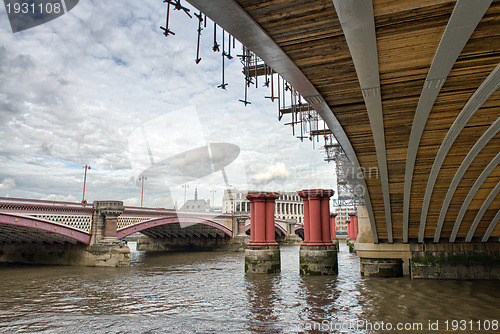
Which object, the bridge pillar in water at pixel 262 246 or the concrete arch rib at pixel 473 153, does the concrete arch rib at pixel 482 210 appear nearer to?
the concrete arch rib at pixel 473 153

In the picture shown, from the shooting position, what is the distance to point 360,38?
4.26 meters

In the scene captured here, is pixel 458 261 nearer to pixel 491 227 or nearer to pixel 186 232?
pixel 491 227

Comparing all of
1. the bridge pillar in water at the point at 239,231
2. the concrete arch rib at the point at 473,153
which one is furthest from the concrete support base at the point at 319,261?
the bridge pillar in water at the point at 239,231

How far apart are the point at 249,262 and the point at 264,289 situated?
14.8 ft

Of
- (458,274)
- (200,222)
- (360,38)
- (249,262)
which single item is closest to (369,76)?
(360,38)

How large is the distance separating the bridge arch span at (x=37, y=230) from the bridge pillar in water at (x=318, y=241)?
47.9 ft

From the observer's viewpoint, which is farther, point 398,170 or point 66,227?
point 66,227

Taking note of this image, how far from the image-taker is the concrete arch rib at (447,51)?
12.2ft

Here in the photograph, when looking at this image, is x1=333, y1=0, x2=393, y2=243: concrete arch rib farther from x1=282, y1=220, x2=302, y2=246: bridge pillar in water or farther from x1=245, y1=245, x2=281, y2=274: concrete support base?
x1=282, y1=220, x2=302, y2=246: bridge pillar in water

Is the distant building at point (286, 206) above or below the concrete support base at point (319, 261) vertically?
above

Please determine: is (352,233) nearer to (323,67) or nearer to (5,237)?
(5,237)

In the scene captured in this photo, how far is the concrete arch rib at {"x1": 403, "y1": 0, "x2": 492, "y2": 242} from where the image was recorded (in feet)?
12.2

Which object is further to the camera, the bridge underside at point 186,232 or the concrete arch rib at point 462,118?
the bridge underside at point 186,232

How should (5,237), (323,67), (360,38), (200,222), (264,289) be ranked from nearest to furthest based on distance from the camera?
1. (360,38)
2. (323,67)
3. (264,289)
4. (5,237)
5. (200,222)
